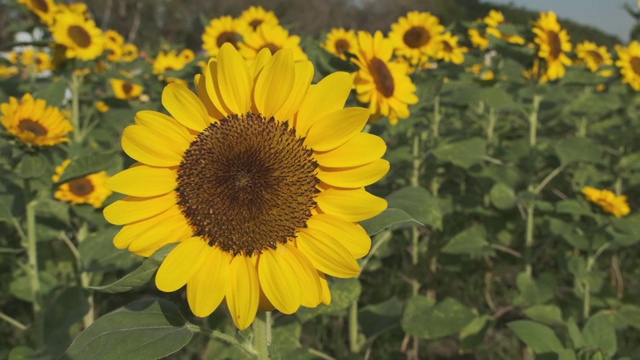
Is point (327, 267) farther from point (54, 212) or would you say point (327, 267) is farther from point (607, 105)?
point (607, 105)

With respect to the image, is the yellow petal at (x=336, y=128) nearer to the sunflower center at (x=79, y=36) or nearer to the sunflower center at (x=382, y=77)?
the sunflower center at (x=382, y=77)

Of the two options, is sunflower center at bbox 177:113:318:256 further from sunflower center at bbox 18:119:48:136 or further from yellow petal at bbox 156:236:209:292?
sunflower center at bbox 18:119:48:136

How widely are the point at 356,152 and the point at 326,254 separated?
0.60 ft

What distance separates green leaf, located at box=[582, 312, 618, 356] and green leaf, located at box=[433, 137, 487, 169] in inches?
41.0

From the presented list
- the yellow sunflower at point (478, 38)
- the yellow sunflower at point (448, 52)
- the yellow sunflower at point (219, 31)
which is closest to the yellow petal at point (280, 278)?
the yellow sunflower at point (448, 52)

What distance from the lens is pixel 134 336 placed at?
108cm

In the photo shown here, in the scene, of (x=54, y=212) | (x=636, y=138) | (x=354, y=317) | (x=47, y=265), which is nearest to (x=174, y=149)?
(x=354, y=317)

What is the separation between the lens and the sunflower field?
1021 millimetres

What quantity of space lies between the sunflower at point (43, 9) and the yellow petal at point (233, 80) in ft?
10.6

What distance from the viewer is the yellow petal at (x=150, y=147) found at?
1042 millimetres

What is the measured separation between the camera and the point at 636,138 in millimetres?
3883

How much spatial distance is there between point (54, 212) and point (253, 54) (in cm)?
114

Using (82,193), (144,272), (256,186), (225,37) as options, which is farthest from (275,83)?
(225,37)

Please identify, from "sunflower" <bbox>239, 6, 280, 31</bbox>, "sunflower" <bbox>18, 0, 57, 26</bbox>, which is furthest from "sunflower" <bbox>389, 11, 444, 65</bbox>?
"sunflower" <bbox>18, 0, 57, 26</bbox>
